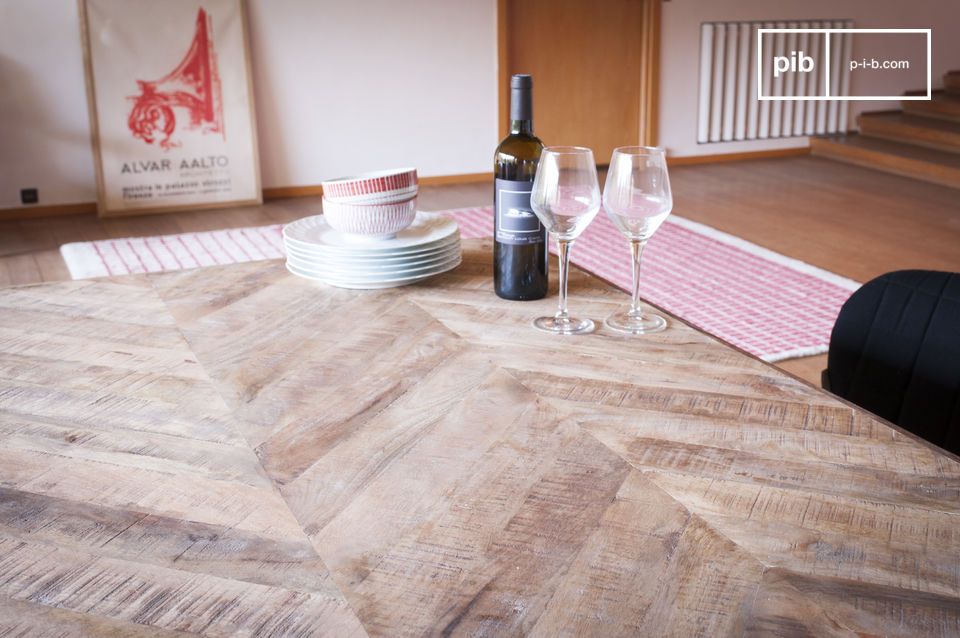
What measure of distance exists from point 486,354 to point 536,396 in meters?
0.14

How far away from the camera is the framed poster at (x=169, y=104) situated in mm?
4793

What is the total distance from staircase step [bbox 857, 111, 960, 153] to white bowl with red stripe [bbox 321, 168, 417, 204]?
5.31m

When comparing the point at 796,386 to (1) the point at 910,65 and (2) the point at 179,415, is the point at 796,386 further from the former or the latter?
(1) the point at 910,65

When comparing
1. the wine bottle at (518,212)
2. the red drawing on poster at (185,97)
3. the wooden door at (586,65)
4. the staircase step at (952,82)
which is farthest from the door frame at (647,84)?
the wine bottle at (518,212)

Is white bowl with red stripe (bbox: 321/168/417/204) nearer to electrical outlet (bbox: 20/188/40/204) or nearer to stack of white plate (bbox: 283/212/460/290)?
stack of white plate (bbox: 283/212/460/290)

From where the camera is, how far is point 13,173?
4.75m

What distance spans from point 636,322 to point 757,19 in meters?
5.46

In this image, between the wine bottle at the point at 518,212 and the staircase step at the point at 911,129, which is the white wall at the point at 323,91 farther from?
the wine bottle at the point at 518,212

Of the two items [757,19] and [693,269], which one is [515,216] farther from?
[757,19]

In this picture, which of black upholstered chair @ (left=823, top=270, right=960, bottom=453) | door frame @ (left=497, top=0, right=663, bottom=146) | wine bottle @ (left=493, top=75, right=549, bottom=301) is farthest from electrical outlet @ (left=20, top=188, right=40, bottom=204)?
black upholstered chair @ (left=823, top=270, right=960, bottom=453)

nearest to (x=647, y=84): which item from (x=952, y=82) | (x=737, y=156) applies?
(x=737, y=156)

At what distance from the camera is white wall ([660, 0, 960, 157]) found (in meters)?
6.05

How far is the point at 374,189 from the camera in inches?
57.9

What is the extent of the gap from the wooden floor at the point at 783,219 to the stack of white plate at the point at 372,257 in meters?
2.63
